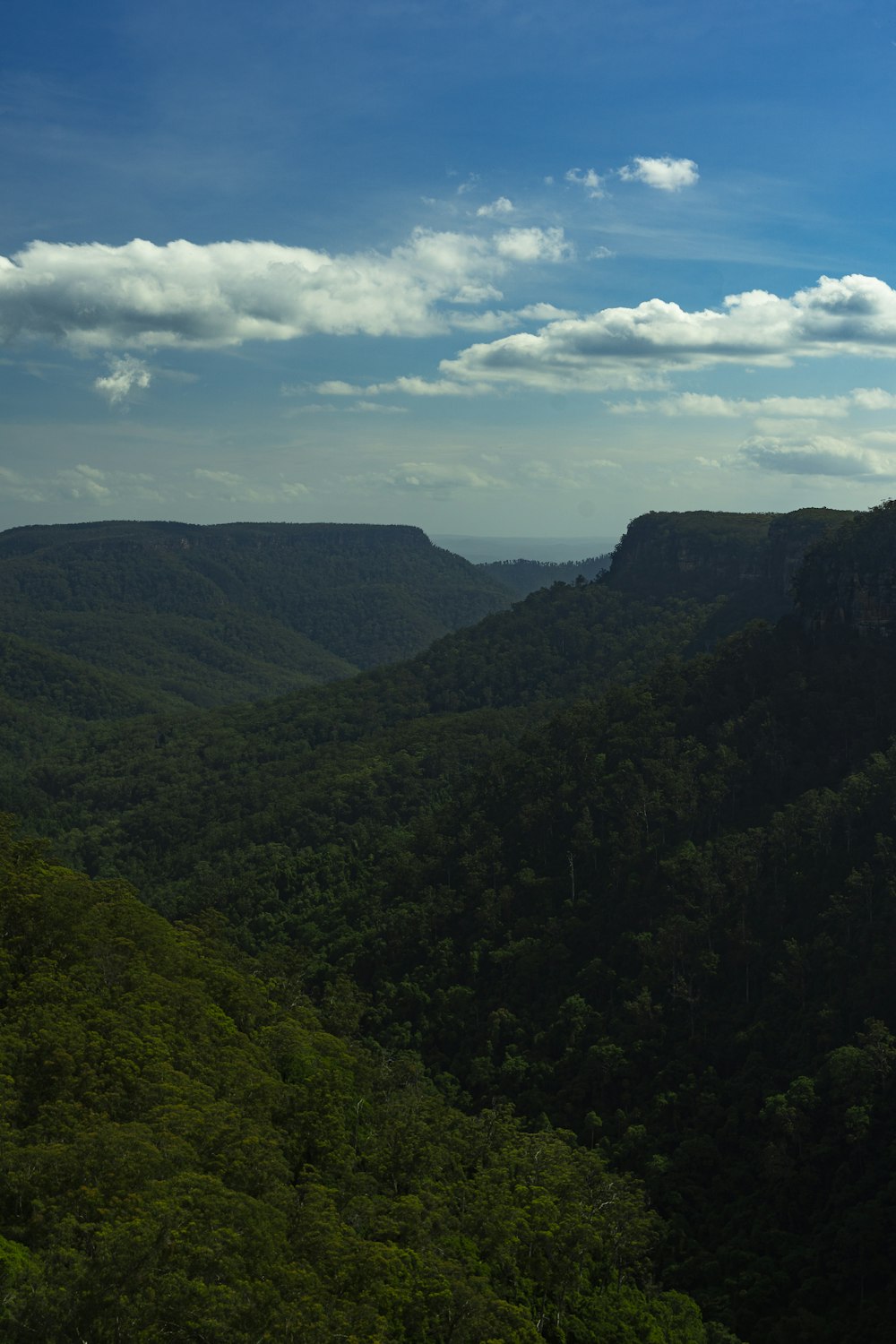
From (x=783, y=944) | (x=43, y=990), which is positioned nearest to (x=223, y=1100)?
(x=43, y=990)

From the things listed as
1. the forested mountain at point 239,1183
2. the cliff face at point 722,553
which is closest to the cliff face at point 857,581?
the cliff face at point 722,553

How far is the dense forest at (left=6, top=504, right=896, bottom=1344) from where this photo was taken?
32.5m

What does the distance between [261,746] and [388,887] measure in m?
68.1

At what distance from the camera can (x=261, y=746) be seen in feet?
528

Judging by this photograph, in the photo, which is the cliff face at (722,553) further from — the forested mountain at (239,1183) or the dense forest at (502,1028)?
the forested mountain at (239,1183)

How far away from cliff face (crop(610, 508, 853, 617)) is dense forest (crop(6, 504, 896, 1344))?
64.0 feet

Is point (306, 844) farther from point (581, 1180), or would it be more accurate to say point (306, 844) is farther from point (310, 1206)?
point (310, 1206)

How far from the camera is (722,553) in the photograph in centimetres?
17525

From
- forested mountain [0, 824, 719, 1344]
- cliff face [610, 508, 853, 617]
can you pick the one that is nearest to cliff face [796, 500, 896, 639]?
cliff face [610, 508, 853, 617]

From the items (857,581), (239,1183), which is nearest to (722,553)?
(857,581)

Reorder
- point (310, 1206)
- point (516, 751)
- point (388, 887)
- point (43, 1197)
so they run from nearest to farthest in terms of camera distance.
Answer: point (43, 1197)
point (310, 1206)
point (388, 887)
point (516, 751)

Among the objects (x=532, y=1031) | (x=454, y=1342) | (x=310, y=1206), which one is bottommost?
(x=532, y=1031)

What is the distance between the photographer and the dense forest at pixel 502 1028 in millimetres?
32500

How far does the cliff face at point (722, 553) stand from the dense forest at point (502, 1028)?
19510 millimetres
